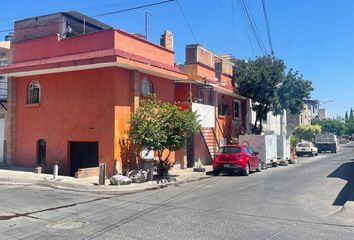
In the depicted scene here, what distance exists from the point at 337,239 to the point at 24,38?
65.1 feet

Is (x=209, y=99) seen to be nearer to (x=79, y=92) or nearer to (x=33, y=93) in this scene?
(x=79, y=92)

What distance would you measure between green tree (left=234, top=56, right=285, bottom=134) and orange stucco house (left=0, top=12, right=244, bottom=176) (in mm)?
10037

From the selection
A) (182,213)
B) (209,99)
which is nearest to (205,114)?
(209,99)

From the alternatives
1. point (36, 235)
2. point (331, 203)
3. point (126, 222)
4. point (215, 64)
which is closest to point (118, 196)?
point (126, 222)

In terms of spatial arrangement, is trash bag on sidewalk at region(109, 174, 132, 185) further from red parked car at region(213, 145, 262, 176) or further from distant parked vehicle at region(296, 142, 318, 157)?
distant parked vehicle at region(296, 142, 318, 157)

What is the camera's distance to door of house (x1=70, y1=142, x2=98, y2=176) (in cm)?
1917

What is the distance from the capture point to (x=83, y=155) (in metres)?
19.4

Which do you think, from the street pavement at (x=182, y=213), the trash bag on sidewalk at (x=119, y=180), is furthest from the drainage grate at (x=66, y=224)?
the trash bag on sidewalk at (x=119, y=180)

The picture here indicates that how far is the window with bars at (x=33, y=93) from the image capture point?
2066cm

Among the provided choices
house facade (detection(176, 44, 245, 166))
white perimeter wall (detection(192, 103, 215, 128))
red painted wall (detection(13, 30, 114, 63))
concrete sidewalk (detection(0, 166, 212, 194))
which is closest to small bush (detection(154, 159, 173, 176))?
concrete sidewalk (detection(0, 166, 212, 194))

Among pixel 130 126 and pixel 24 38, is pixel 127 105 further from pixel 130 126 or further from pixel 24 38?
pixel 24 38

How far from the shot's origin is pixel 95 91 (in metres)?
18.3

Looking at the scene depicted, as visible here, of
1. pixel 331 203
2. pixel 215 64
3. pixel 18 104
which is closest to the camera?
pixel 331 203

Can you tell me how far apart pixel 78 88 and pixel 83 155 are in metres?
3.37
